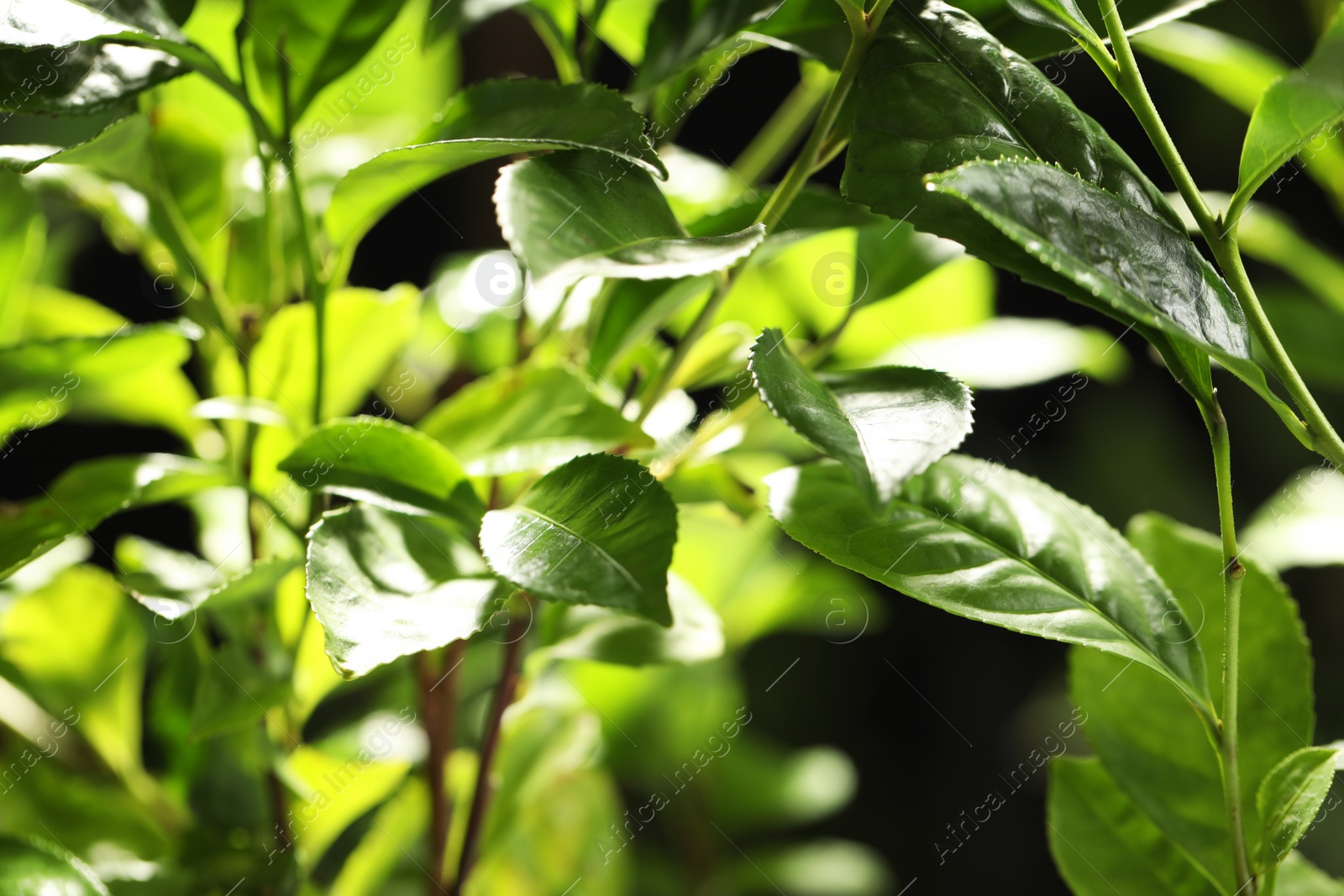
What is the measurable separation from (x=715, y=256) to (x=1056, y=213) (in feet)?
0.31

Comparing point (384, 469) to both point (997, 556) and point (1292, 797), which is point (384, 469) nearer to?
point (997, 556)

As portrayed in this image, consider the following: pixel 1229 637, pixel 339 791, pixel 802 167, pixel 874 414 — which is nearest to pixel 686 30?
pixel 802 167

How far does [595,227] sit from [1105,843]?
1.09 feet

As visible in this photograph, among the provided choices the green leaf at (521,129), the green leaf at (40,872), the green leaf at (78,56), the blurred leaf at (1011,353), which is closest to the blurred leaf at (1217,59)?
the blurred leaf at (1011,353)

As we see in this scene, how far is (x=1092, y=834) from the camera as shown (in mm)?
402

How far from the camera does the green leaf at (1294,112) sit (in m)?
0.30

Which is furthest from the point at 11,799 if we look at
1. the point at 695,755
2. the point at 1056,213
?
the point at 1056,213

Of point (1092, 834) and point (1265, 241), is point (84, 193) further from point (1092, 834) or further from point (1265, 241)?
point (1265, 241)

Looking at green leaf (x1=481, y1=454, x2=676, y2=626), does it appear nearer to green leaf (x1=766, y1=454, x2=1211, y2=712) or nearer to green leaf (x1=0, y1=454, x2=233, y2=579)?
green leaf (x1=766, y1=454, x2=1211, y2=712)

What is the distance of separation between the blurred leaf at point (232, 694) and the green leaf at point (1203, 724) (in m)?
0.35

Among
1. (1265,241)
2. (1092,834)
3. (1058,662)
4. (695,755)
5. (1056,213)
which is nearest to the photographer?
(1056,213)

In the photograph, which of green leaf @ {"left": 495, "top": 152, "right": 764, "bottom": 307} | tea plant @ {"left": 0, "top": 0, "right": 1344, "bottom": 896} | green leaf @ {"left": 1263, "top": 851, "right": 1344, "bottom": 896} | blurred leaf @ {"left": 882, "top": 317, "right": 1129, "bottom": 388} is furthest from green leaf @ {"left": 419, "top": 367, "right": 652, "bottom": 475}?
green leaf @ {"left": 1263, "top": 851, "right": 1344, "bottom": 896}

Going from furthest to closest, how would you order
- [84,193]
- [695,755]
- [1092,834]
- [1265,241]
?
[695,755] → [1265,241] → [84,193] → [1092,834]

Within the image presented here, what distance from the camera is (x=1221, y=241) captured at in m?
0.32
